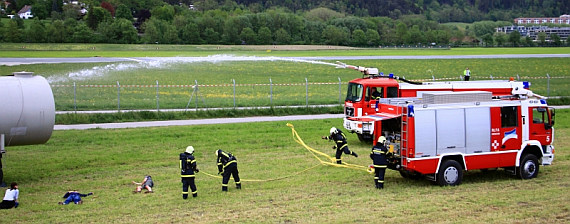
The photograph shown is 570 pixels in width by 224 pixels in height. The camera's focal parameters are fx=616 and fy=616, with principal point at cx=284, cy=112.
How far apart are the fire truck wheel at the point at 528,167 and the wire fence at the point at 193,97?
58.2 ft

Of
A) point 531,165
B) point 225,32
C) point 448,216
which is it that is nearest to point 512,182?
point 531,165

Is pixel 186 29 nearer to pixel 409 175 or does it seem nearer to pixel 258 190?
pixel 409 175

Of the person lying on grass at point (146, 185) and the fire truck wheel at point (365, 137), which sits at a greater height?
the fire truck wheel at point (365, 137)

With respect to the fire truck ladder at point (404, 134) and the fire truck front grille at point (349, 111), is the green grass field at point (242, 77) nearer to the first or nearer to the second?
the fire truck front grille at point (349, 111)

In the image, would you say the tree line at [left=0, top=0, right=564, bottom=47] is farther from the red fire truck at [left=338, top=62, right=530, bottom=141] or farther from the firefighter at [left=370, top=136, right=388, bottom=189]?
the firefighter at [left=370, top=136, right=388, bottom=189]

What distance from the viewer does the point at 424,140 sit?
1529 cm

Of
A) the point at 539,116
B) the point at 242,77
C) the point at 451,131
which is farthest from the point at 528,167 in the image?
the point at 242,77

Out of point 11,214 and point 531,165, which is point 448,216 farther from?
point 11,214

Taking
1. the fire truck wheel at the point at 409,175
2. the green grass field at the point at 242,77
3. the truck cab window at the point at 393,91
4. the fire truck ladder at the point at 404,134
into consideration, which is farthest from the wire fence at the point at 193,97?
the fire truck ladder at the point at 404,134

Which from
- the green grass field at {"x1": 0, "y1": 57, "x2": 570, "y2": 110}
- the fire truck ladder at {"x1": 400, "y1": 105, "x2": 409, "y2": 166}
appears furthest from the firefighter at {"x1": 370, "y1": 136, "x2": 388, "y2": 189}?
the green grass field at {"x1": 0, "y1": 57, "x2": 570, "y2": 110}

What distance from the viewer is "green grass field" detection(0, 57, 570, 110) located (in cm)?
3819

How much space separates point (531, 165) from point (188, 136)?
1365 centimetres

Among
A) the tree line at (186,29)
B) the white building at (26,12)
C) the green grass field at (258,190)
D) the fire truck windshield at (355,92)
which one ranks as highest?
the white building at (26,12)

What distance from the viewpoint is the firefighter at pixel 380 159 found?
15531 millimetres
